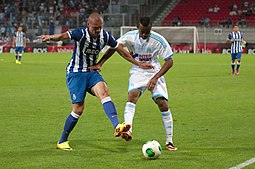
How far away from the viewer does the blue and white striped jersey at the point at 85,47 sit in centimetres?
920

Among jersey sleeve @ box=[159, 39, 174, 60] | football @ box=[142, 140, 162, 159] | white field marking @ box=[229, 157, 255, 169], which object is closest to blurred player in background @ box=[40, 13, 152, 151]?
jersey sleeve @ box=[159, 39, 174, 60]

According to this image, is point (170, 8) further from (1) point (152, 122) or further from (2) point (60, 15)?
(1) point (152, 122)

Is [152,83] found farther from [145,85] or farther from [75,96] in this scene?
[75,96]

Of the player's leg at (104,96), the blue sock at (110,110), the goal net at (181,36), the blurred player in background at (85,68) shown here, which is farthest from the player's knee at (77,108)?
the goal net at (181,36)

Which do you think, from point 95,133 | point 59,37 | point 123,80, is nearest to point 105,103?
point 59,37

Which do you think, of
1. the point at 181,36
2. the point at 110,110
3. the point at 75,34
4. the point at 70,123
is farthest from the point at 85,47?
the point at 181,36

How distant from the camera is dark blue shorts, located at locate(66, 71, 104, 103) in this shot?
9305 millimetres

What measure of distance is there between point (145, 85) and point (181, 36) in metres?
38.7

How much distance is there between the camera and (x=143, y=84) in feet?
30.9

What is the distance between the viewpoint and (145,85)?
9.41 m

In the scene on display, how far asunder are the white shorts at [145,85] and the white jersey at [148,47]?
3.9 inches

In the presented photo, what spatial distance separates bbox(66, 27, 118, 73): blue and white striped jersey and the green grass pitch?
4.23 feet

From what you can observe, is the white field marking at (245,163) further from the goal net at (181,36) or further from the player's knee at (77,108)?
the goal net at (181,36)

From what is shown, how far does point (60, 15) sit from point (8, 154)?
48.4 m
